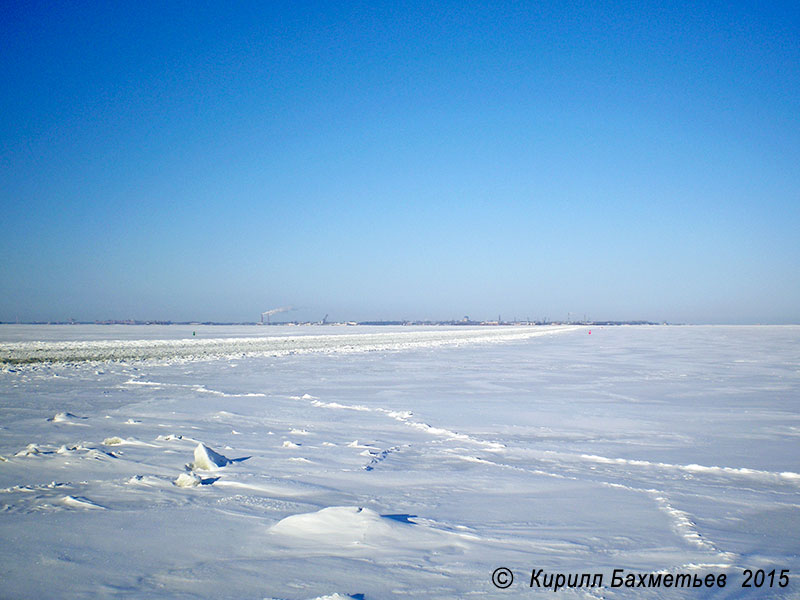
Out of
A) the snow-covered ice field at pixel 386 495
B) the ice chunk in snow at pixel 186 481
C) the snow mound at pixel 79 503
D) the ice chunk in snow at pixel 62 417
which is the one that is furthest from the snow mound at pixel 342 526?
the ice chunk in snow at pixel 62 417

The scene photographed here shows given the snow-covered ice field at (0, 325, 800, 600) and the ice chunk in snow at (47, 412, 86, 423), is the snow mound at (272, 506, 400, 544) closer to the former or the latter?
the snow-covered ice field at (0, 325, 800, 600)

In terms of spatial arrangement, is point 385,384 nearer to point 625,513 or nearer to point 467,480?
point 467,480

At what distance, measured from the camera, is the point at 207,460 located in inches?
172

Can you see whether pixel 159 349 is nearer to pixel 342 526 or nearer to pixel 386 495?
pixel 386 495

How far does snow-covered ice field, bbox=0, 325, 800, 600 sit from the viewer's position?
251cm

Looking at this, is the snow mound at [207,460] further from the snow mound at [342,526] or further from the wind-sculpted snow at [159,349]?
the wind-sculpted snow at [159,349]

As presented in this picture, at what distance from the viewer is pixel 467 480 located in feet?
13.6

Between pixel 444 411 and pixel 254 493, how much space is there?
409 cm

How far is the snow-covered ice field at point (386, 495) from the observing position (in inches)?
98.7

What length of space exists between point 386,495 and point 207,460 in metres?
1.64

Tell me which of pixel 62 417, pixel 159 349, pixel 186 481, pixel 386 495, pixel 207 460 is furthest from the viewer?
pixel 159 349

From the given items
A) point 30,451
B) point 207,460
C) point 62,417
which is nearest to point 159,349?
point 62,417

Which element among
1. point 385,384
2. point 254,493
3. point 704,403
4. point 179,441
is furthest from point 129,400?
point 704,403

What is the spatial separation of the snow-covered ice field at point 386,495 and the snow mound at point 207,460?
0.07ft
